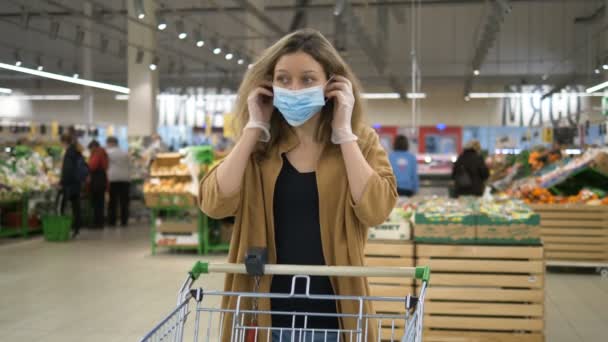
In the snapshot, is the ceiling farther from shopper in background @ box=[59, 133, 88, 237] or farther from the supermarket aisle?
the supermarket aisle

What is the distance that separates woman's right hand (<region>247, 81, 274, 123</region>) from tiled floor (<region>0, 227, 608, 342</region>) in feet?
11.8

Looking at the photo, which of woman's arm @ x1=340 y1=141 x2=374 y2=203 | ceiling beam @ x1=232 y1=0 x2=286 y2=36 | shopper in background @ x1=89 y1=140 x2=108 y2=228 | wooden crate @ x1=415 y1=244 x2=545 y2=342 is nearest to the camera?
woman's arm @ x1=340 y1=141 x2=374 y2=203

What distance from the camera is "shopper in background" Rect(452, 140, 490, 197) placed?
35.5ft

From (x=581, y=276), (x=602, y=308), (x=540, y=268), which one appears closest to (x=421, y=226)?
(x=540, y=268)

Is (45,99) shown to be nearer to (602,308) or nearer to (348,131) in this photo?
(602,308)

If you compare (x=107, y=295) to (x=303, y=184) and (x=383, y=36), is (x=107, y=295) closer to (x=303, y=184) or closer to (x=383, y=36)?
(x=303, y=184)

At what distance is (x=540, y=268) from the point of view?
459 centimetres

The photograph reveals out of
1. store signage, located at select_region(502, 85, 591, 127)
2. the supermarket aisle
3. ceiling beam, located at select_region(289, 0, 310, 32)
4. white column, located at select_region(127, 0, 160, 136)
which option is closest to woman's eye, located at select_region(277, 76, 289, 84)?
the supermarket aisle

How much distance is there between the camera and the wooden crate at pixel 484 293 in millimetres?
4586

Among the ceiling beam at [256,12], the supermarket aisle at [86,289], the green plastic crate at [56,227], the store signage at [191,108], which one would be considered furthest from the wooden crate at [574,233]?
the store signage at [191,108]

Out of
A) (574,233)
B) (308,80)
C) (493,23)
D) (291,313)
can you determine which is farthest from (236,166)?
(493,23)

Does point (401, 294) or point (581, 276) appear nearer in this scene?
point (401, 294)

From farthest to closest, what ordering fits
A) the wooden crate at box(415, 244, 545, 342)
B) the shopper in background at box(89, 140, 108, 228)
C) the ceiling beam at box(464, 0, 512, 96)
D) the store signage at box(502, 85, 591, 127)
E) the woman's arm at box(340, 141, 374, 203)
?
1. the store signage at box(502, 85, 591, 127)
2. the shopper in background at box(89, 140, 108, 228)
3. the ceiling beam at box(464, 0, 512, 96)
4. the wooden crate at box(415, 244, 545, 342)
5. the woman's arm at box(340, 141, 374, 203)

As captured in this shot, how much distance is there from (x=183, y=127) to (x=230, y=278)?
2018 cm
